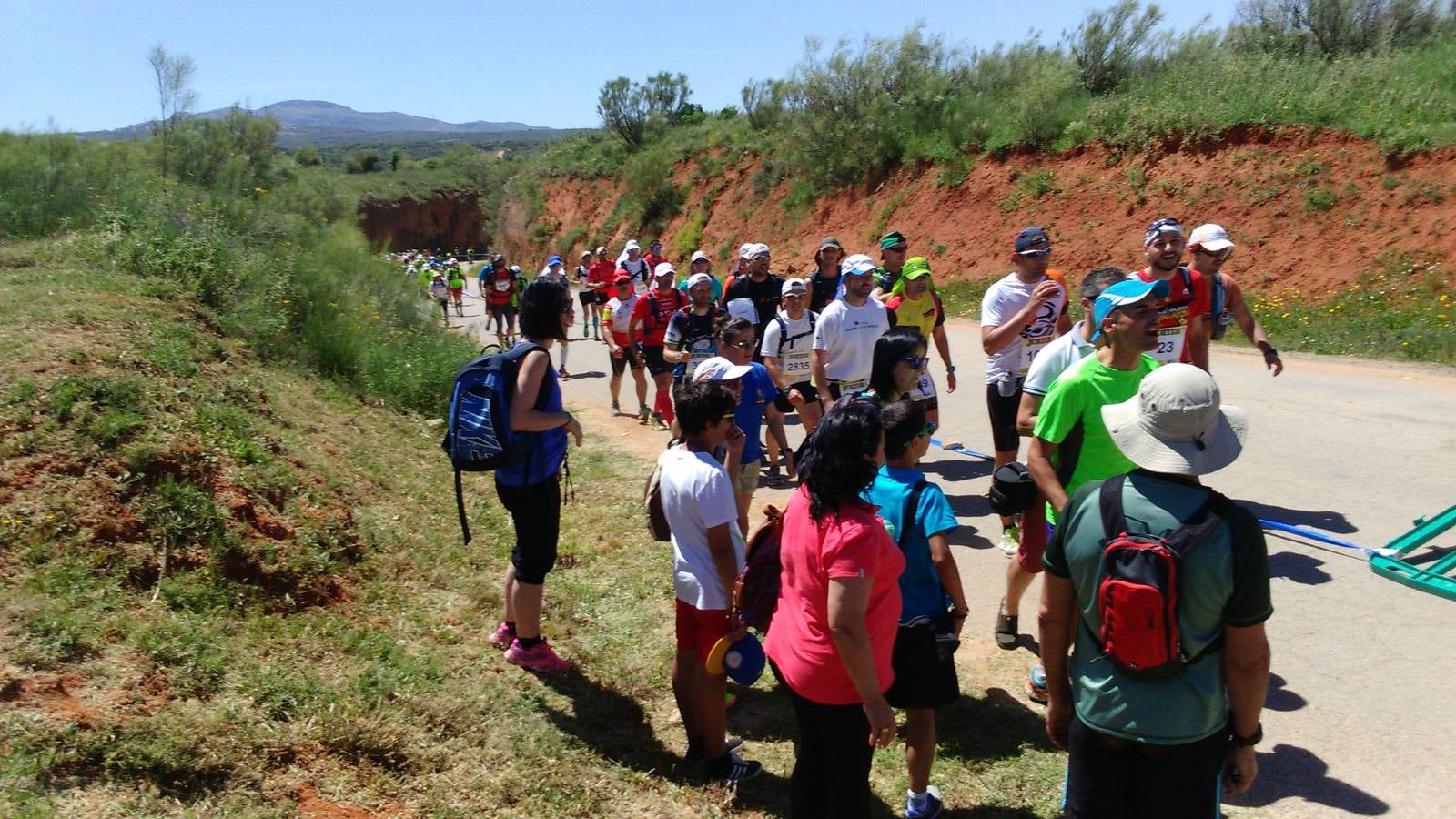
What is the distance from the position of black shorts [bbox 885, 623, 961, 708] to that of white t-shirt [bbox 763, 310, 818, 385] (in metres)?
4.32

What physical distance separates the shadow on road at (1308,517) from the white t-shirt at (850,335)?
2675 mm

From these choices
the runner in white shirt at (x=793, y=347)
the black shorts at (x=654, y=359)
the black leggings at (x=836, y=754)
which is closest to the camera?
the black leggings at (x=836, y=754)

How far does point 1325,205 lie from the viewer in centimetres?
1792

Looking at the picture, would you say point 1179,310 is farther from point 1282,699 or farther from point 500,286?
point 500,286

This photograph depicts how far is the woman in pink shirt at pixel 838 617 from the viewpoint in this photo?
2.95 m

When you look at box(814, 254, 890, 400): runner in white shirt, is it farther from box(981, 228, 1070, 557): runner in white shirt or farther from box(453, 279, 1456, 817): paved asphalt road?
box(453, 279, 1456, 817): paved asphalt road

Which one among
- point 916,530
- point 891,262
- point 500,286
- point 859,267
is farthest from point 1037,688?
point 500,286

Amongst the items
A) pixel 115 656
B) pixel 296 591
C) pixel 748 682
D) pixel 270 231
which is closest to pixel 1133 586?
pixel 748 682

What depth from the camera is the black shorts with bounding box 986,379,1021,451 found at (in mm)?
6594

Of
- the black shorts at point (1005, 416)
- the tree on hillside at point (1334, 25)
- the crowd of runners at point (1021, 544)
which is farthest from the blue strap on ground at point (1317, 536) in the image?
the tree on hillside at point (1334, 25)

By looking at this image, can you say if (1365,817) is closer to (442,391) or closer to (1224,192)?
(442,391)

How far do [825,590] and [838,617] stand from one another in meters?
0.15

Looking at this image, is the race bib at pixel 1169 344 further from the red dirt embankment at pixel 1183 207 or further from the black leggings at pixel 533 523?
the red dirt embankment at pixel 1183 207

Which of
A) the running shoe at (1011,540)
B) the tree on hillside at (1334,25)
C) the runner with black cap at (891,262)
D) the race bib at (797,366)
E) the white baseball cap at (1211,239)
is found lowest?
the running shoe at (1011,540)
